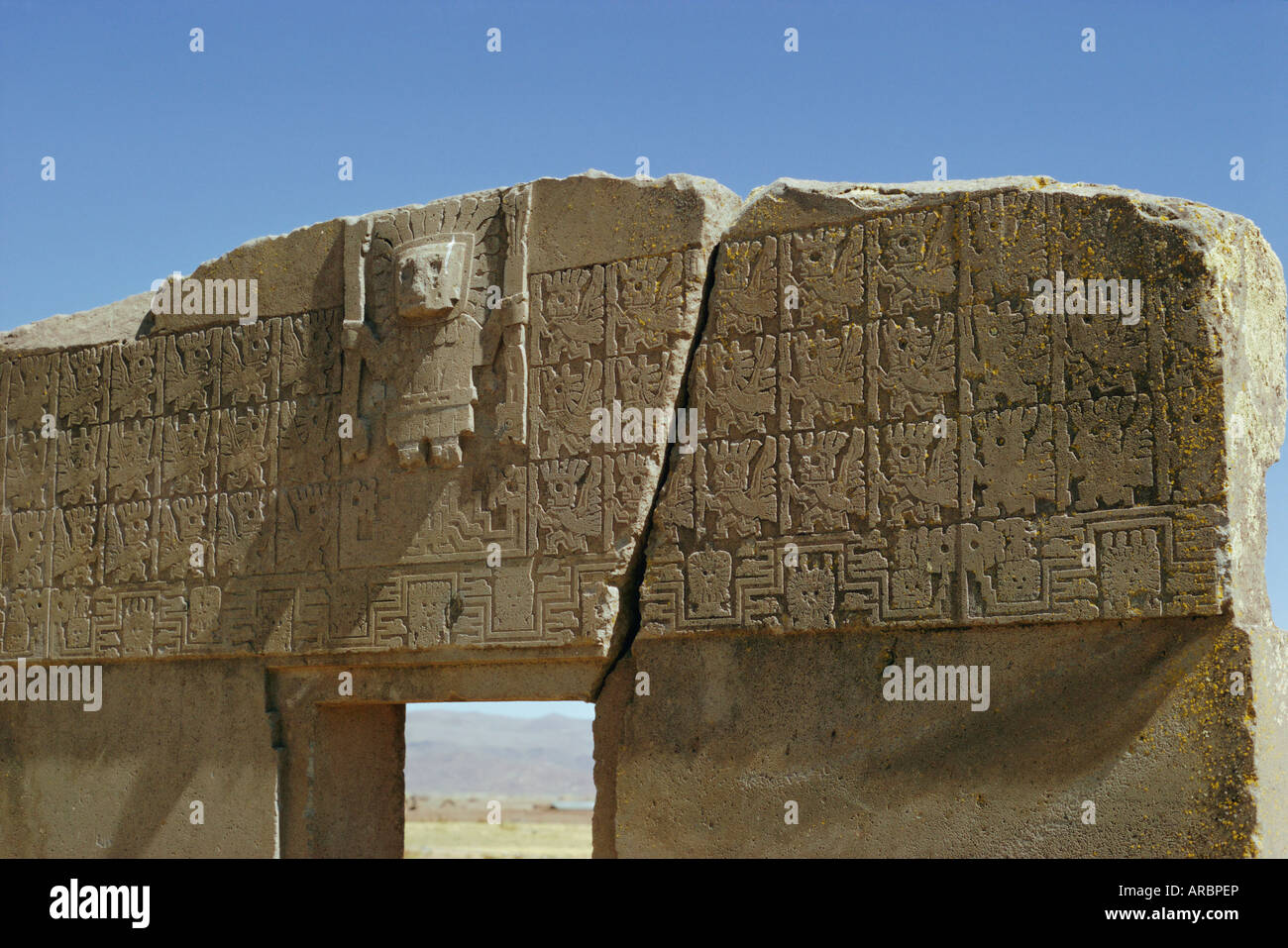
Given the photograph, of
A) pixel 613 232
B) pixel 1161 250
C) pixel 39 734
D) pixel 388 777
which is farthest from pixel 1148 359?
pixel 39 734

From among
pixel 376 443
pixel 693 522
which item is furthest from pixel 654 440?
pixel 376 443

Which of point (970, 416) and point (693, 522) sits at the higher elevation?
point (970, 416)

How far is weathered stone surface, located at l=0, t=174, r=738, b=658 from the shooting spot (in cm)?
656

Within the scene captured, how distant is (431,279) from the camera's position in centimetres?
692

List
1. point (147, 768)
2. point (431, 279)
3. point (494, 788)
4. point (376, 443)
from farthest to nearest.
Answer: point (494, 788)
point (147, 768)
point (376, 443)
point (431, 279)

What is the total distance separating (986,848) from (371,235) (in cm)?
396

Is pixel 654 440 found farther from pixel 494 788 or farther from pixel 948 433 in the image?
pixel 494 788

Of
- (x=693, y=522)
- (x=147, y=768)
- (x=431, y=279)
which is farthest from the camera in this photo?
(x=147, y=768)

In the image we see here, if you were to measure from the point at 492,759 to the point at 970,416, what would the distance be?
80709 millimetres

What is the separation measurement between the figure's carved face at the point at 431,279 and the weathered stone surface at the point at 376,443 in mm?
10

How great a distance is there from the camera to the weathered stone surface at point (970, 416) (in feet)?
18.0

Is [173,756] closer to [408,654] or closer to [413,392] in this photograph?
[408,654]

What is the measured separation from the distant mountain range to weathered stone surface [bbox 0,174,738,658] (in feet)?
159

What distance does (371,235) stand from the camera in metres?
7.30
